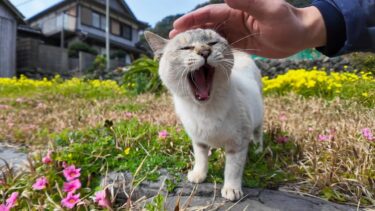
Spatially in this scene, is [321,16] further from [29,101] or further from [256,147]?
[29,101]

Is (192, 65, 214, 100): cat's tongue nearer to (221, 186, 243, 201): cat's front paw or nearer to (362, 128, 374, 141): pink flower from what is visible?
(221, 186, 243, 201): cat's front paw

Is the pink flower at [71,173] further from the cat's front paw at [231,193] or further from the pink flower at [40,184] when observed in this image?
the cat's front paw at [231,193]

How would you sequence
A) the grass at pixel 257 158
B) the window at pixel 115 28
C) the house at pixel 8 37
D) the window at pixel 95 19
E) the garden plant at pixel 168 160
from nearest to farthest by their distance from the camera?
the garden plant at pixel 168 160 < the grass at pixel 257 158 < the house at pixel 8 37 < the window at pixel 95 19 < the window at pixel 115 28

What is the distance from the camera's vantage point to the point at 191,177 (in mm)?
2340

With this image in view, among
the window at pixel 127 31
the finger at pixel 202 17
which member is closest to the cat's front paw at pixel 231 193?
the finger at pixel 202 17

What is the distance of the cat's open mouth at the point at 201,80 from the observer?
2.05 meters

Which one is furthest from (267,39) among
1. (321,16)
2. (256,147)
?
(256,147)

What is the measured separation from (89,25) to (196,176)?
29447 mm

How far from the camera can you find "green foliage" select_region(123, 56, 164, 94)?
773 cm

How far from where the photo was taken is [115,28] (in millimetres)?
32281

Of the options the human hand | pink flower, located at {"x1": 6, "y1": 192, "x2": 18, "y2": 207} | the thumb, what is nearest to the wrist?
the human hand

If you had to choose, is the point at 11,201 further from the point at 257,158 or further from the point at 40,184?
the point at 257,158

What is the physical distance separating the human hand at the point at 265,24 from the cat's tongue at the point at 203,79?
398 mm

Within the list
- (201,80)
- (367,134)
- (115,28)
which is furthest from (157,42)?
(115,28)
